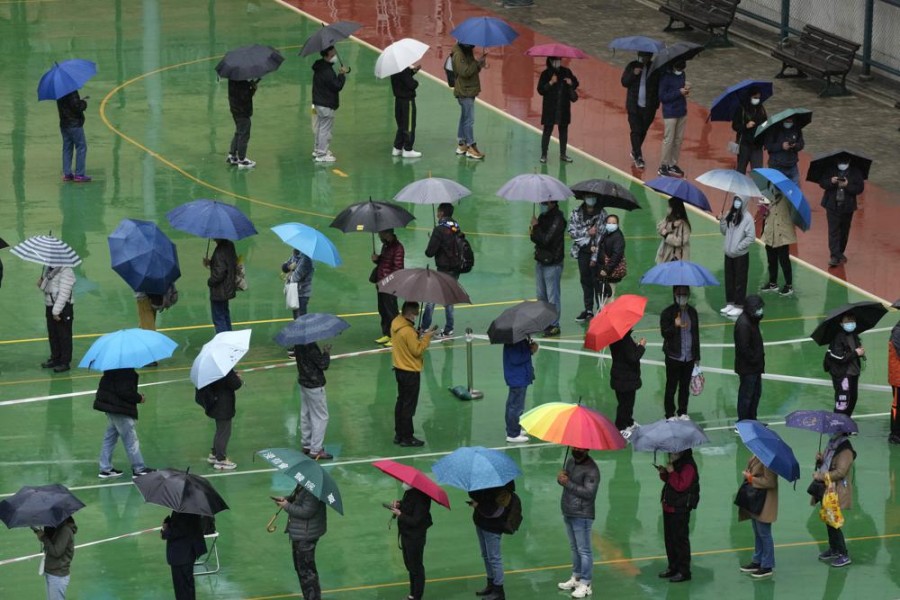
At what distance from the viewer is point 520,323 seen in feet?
65.4

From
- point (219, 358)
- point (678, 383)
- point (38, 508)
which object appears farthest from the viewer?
point (678, 383)

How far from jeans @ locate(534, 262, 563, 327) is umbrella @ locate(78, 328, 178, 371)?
20.6 feet

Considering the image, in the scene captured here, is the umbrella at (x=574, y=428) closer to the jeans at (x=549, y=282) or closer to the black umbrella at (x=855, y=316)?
the black umbrella at (x=855, y=316)

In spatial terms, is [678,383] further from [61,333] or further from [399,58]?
[399,58]

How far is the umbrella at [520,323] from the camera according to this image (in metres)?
19.9

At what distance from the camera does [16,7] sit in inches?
1612

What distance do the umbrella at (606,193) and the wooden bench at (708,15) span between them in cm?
1525

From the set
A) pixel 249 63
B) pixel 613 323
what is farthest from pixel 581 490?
pixel 249 63

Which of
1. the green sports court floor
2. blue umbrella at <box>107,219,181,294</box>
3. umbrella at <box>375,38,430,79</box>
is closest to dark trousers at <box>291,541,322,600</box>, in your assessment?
the green sports court floor

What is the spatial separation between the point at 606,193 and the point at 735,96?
6.10 m

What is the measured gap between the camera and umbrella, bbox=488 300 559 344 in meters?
19.9

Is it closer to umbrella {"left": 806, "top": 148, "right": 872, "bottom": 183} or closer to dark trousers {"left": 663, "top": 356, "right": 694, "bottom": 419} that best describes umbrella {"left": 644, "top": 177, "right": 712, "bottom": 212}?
umbrella {"left": 806, "top": 148, "right": 872, "bottom": 183}

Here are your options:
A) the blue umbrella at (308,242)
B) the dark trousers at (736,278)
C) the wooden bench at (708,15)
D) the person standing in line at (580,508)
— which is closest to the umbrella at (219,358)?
A: the blue umbrella at (308,242)

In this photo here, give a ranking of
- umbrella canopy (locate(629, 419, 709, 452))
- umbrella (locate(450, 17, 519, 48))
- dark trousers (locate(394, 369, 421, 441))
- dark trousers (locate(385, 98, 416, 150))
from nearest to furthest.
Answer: umbrella canopy (locate(629, 419, 709, 452)) < dark trousers (locate(394, 369, 421, 441)) < umbrella (locate(450, 17, 519, 48)) < dark trousers (locate(385, 98, 416, 150))
